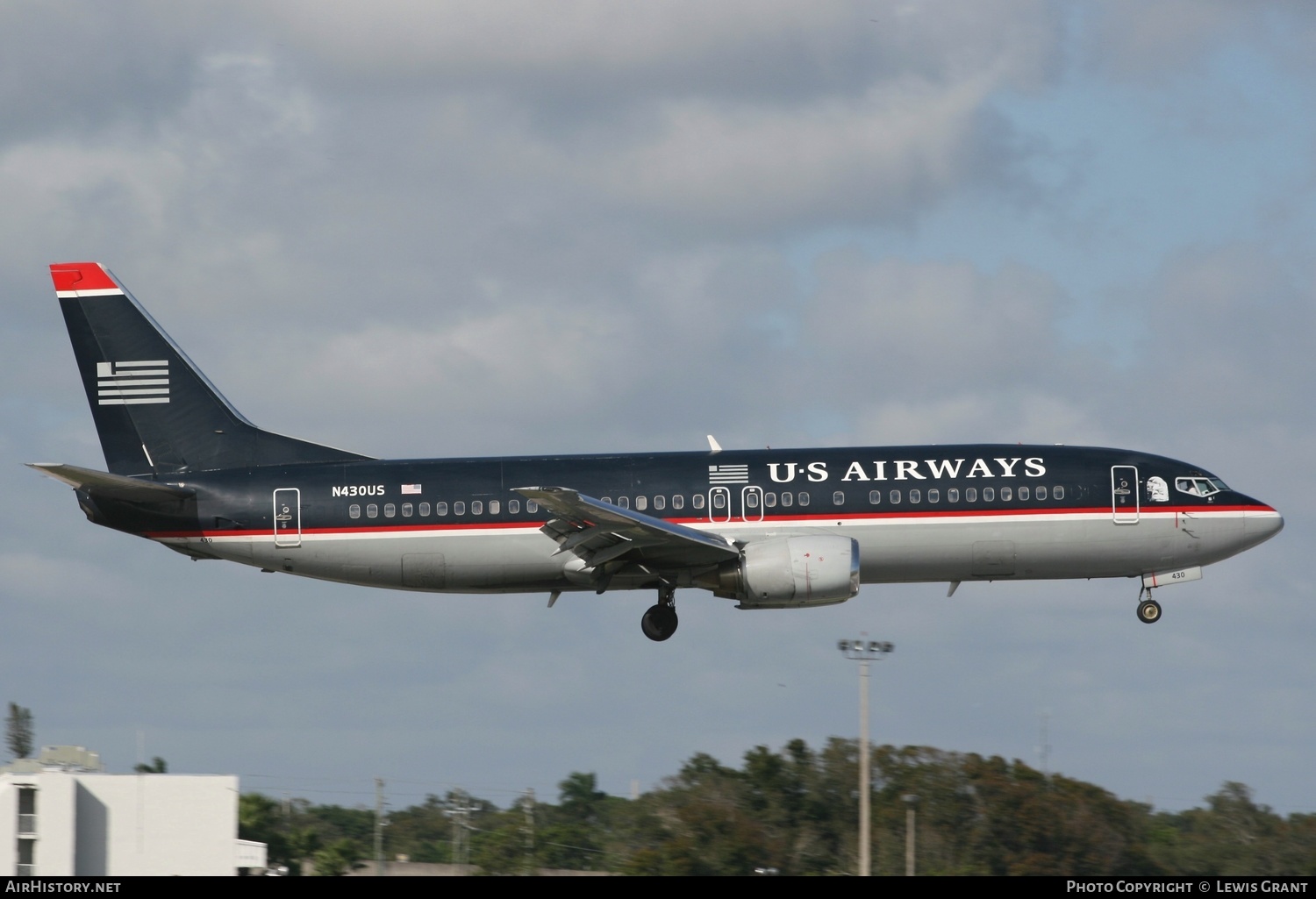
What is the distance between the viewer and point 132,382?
45750 millimetres

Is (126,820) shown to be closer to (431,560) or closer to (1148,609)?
(431,560)

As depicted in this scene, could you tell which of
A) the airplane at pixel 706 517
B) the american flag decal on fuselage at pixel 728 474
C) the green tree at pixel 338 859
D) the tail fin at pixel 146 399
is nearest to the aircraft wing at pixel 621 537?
the airplane at pixel 706 517

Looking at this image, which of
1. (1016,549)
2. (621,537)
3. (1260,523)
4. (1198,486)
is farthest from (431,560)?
(1260,523)

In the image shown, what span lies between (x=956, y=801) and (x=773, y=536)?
36791 millimetres

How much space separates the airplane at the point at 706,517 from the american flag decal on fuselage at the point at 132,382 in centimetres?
319

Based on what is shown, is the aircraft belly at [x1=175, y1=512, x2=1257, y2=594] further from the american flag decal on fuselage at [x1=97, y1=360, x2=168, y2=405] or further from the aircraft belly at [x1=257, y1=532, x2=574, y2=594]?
the american flag decal on fuselage at [x1=97, y1=360, x2=168, y2=405]

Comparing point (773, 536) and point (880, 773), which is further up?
point (773, 536)

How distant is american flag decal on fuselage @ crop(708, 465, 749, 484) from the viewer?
42.2 meters

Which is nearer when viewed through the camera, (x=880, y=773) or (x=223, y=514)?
(x=223, y=514)

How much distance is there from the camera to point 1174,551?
140 feet

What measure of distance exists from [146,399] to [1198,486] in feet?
96.9
